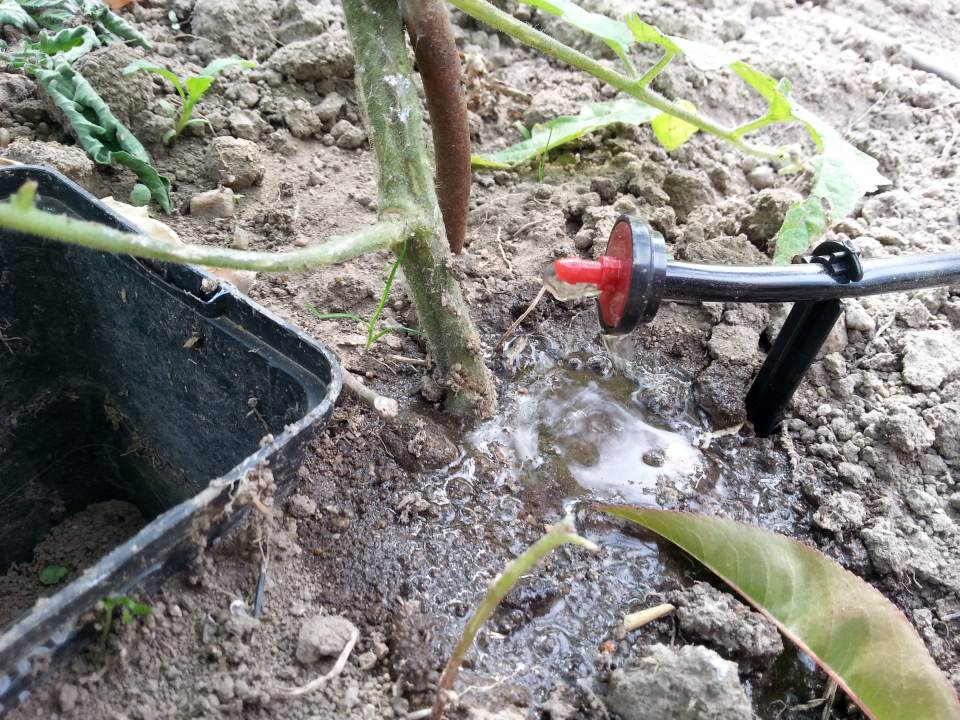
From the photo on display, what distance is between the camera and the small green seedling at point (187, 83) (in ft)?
5.05

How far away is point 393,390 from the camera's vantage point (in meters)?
1.29

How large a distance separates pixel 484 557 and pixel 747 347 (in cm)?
68

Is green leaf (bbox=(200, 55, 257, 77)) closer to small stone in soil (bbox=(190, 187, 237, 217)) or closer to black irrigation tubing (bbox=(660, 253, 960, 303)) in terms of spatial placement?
small stone in soil (bbox=(190, 187, 237, 217))

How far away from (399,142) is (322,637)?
2.28 feet

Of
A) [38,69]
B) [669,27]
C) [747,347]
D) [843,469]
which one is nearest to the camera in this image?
[843,469]

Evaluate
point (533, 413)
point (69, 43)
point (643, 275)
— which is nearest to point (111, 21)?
point (69, 43)

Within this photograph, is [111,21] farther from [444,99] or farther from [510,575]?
[510,575]

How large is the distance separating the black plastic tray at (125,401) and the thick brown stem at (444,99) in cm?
45

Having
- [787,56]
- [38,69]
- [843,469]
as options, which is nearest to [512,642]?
[843,469]

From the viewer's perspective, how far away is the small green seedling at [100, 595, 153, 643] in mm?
729

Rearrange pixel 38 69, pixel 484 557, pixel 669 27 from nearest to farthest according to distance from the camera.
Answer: pixel 484 557, pixel 38 69, pixel 669 27

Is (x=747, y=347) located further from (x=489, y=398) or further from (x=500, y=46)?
(x=500, y=46)

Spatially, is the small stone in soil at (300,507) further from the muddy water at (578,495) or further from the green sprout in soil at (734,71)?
the green sprout in soil at (734,71)

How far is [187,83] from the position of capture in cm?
155
